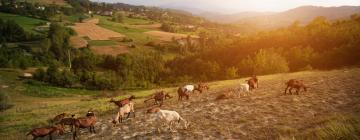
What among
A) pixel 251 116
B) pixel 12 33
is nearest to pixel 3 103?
pixel 251 116

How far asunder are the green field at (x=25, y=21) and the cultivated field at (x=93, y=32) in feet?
60.2

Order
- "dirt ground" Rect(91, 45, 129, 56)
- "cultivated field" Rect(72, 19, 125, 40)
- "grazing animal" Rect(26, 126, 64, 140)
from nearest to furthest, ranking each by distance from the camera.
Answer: "grazing animal" Rect(26, 126, 64, 140) < "dirt ground" Rect(91, 45, 129, 56) < "cultivated field" Rect(72, 19, 125, 40)

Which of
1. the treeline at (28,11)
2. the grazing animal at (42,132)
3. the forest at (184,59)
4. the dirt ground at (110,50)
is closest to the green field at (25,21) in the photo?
the treeline at (28,11)

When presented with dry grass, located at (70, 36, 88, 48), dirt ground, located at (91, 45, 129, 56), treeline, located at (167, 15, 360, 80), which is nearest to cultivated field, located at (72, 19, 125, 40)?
dry grass, located at (70, 36, 88, 48)

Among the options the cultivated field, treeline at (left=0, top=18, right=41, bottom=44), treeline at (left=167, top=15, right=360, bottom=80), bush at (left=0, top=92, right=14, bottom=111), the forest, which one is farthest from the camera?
the cultivated field

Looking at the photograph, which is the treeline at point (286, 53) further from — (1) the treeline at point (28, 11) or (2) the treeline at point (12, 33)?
(1) the treeline at point (28, 11)

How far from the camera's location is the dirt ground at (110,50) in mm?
132625

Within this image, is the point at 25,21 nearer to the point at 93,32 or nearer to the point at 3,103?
the point at 93,32

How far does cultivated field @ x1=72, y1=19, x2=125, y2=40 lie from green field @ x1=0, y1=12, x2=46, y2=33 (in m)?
18.4

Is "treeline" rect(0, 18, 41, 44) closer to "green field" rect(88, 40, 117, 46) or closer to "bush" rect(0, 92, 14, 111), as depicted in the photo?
"green field" rect(88, 40, 117, 46)

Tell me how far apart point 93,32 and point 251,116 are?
484 feet

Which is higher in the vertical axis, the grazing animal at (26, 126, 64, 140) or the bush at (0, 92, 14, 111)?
the grazing animal at (26, 126, 64, 140)

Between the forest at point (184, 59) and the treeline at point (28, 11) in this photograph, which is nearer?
the forest at point (184, 59)

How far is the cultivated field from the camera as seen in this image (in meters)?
152
